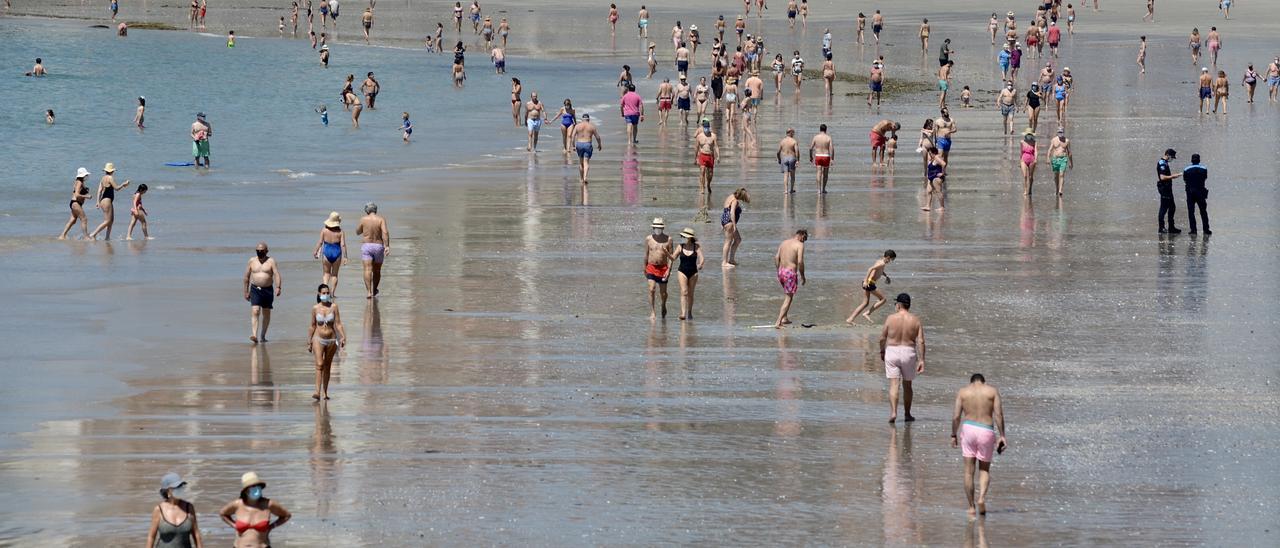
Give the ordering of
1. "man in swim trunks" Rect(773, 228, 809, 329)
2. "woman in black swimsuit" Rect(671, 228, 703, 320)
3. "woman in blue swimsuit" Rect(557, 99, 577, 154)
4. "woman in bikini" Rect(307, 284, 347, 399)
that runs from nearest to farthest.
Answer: "woman in bikini" Rect(307, 284, 347, 399), "man in swim trunks" Rect(773, 228, 809, 329), "woman in black swimsuit" Rect(671, 228, 703, 320), "woman in blue swimsuit" Rect(557, 99, 577, 154)

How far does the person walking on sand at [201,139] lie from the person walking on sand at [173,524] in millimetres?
29757

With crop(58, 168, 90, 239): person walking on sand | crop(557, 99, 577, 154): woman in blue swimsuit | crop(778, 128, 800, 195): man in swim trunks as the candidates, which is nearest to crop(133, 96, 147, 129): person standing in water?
crop(557, 99, 577, 154): woman in blue swimsuit

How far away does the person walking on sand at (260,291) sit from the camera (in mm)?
21400

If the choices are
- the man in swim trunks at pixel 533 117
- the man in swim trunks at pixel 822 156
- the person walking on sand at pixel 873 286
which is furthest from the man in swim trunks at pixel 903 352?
the man in swim trunks at pixel 533 117

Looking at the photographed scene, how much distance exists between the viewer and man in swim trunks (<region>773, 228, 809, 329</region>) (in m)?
22.4

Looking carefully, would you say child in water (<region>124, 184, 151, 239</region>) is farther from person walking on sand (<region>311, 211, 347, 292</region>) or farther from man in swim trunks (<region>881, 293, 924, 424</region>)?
man in swim trunks (<region>881, 293, 924, 424</region>)

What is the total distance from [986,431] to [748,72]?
165 ft

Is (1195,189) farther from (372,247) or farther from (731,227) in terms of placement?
(372,247)

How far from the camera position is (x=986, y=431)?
1486 centimetres

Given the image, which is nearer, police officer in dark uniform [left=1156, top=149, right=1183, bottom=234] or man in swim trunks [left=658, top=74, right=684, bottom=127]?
police officer in dark uniform [left=1156, top=149, right=1183, bottom=234]

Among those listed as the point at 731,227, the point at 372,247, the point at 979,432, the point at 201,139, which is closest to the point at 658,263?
the point at 731,227

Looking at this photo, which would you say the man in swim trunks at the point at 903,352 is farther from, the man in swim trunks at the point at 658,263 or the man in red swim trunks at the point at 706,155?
the man in red swim trunks at the point at 706,155

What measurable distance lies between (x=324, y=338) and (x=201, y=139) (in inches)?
965

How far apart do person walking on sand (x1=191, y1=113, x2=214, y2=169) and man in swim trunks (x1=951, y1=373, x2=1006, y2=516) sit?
96.3 feet
